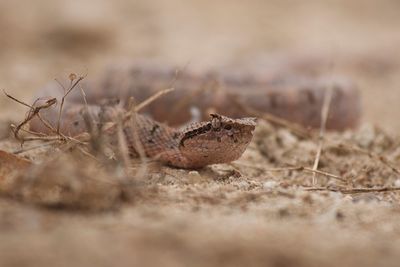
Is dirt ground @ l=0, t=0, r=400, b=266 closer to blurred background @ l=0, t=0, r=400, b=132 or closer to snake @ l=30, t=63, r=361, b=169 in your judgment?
blurred background @ l=0, t=0, r=400, b=132

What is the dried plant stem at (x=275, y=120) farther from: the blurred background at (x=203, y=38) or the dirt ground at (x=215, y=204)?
the blurred background at (x=203, y=38)

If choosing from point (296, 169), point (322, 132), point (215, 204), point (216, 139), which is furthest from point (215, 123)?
point (322, 132)

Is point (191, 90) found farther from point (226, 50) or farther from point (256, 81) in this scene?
point (226, 50)

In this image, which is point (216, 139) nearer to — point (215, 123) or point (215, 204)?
point (215, 123)

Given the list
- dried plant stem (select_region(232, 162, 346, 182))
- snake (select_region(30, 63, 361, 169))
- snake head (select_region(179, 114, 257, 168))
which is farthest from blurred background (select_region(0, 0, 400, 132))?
snake head (select_region(179, 114, 257, 168))

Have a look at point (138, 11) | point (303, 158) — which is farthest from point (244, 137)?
point (138, 11)
